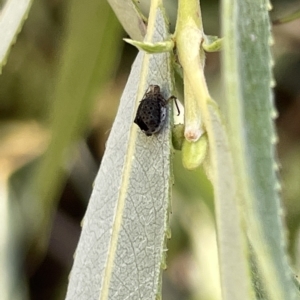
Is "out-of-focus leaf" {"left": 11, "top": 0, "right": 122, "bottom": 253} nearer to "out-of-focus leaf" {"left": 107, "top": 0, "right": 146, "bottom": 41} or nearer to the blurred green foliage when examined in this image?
the blurred green foliage

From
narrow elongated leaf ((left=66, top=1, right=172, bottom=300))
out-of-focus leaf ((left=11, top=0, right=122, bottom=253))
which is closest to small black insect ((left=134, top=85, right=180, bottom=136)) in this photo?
narrow elongated leaf ((left=66, top=1, right=172, bottom=300))

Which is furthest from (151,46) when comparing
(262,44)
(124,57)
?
(124,57)

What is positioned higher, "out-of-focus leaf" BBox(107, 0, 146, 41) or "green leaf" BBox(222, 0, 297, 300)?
"out-of-focus leaf" BBox(107, 0, 146, 41)

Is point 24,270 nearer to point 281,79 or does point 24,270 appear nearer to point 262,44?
point 281,79

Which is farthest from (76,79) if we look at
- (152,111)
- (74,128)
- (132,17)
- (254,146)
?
(254,146)

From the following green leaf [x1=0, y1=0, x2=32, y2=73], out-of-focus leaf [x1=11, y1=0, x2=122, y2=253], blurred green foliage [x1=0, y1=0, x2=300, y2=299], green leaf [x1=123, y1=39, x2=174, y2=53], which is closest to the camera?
green leaf [x1=123, y1=39, x2=174, y2=53]

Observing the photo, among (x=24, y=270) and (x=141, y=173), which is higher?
(x=141, y=173)

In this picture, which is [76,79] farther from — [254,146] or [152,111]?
[254,146]

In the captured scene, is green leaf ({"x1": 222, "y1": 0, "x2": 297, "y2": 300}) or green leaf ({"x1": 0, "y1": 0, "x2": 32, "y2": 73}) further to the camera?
green leaf ({"x1": 0, "y1": 0, "x2": 32, "y2": 73})
